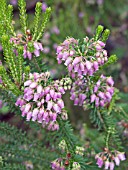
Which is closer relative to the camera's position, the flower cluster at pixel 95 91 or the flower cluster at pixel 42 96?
the flower cluster at pixel 42 96

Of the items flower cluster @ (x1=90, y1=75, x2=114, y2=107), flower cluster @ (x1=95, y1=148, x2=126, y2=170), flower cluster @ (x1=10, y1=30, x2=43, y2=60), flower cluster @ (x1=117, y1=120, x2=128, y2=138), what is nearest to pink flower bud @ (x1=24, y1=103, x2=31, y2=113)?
flower cluster @ (x1=10, y1=30, x2=43, y2=60)

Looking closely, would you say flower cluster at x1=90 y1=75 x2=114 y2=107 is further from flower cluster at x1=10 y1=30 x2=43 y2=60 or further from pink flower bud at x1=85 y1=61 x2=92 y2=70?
flower cluster at x1=10 y1=30 x2=43 y2=60

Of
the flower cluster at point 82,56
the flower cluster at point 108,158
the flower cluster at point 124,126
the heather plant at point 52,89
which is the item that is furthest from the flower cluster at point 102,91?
the flower cluster at point 124,126

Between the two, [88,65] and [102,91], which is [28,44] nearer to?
[88,65]

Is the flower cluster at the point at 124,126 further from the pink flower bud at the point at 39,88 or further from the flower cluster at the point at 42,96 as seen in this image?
the pink flower bud at the point at 39,88

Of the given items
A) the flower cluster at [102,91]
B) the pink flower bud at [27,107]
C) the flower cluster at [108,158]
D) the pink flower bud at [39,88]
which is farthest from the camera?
the flower cluster at [108,158]

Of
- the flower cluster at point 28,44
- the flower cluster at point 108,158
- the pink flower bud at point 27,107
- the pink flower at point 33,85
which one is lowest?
the flower cluster at point 108,158

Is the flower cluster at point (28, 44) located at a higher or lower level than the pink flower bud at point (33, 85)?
higher

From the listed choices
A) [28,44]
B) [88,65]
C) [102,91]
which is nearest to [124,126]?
[102,91]

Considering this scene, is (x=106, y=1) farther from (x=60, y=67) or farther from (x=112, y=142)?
(x=112, y=142)

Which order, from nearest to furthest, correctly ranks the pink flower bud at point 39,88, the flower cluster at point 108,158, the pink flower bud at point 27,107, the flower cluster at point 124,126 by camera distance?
the pink flower bud at point 39,88, the pink flower bud at point 27,107, the flower cluster at point 108,158, the flower cluster at point 124,126
